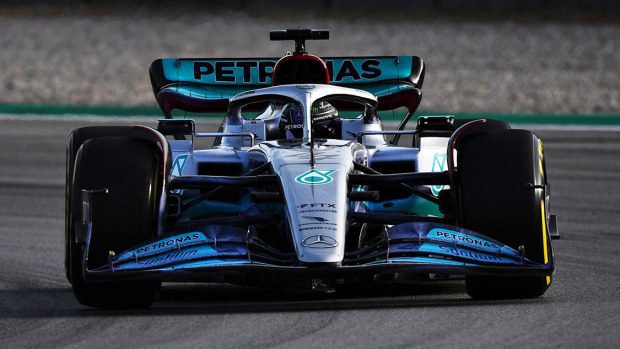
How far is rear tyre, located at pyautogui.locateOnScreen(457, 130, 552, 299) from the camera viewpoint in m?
7.39

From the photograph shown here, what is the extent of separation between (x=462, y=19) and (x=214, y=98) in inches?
1015

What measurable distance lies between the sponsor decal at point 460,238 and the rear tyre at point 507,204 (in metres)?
0.24

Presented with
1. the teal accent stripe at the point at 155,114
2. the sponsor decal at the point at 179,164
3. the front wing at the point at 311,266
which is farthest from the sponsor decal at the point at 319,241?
the teal accent stripe at the point at 155,114

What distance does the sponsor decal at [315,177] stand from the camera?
7.54 m

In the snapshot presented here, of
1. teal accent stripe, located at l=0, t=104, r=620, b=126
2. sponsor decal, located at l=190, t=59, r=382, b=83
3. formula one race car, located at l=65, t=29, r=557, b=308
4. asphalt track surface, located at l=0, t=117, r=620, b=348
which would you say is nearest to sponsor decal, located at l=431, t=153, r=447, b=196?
formula one race car, located at l=65, t=29, r=557, b=308

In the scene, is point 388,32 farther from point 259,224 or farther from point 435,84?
point 259,224

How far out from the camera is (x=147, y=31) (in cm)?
3638

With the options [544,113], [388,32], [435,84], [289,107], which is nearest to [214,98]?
[289,107]

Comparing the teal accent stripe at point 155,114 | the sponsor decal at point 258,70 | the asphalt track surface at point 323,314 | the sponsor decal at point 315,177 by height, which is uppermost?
the sponsor decal at point 258,70

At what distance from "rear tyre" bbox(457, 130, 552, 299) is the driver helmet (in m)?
1.83

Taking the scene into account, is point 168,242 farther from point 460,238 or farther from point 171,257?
point 460,238

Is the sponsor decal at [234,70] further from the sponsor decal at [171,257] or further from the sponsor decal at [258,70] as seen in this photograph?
the sponsor decal at [171,257]

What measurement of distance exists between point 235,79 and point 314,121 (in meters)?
2.05

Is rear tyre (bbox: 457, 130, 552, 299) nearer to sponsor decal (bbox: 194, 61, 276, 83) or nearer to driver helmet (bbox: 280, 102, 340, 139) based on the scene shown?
driver helmet (bbox: 280, 102, 340, 139)
